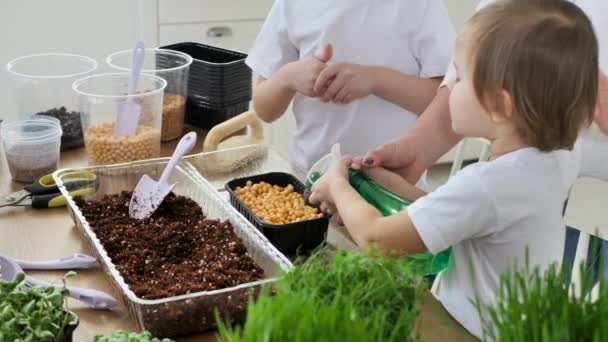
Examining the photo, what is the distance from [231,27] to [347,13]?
1.53 meters

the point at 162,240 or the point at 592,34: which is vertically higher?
the point at 592,34

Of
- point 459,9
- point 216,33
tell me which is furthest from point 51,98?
point 459,9

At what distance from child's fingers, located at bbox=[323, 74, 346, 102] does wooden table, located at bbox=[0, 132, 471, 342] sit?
1.05 feet

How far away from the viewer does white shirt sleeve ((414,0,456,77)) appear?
1.56 meters

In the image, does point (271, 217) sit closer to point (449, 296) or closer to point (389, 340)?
point (449, 296)

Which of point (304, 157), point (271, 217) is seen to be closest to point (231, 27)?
point (304, 157)

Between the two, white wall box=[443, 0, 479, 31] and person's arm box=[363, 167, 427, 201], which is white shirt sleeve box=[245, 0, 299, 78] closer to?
person's arm box=[363, 167, 427, 201]

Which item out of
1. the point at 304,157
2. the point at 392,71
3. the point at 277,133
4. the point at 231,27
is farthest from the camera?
the point at 277,133

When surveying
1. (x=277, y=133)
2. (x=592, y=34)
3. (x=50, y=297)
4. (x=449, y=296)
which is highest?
(x=592, y=34)

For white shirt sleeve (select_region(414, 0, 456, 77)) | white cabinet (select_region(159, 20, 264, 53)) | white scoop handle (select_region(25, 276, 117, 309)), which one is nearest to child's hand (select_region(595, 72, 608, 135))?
white shirt sleeve (select_region(414, 0, 456, 77))

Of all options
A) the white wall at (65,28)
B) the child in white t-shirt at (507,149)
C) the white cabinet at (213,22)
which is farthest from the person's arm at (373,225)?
the white wall at (65,28)

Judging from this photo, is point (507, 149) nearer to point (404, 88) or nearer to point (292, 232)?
point (292, 232)

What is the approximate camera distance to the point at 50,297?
854 millimetres

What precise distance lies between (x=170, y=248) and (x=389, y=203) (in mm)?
320
